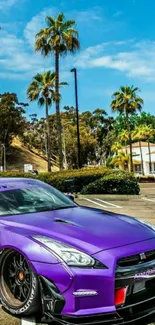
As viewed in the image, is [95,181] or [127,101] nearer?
[95,181]

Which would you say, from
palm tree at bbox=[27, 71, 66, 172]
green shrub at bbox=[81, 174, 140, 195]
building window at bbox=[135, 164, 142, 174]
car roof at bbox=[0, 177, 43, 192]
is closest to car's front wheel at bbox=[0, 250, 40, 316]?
car roof at bbox=[0, 177, 43, 192]

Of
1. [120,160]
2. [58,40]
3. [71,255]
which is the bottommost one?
[71,255]

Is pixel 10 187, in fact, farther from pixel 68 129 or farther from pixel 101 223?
pixel 68 129

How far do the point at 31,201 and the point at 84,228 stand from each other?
122cm

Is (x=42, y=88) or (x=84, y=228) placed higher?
(x=42, y=88)

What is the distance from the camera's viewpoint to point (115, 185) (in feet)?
62.1

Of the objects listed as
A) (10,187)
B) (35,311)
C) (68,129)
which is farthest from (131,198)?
(68,129)

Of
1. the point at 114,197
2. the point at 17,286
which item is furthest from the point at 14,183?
the point at 114,197

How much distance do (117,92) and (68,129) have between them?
1323 inches

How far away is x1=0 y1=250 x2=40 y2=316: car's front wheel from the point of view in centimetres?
351

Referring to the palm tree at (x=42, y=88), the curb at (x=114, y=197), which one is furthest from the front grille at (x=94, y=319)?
the palm tree at (x=42, y=88)

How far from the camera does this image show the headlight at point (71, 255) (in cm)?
328

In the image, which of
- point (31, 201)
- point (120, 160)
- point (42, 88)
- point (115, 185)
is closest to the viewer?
point (31, 201)

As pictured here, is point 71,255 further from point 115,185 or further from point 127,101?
point 127,101
